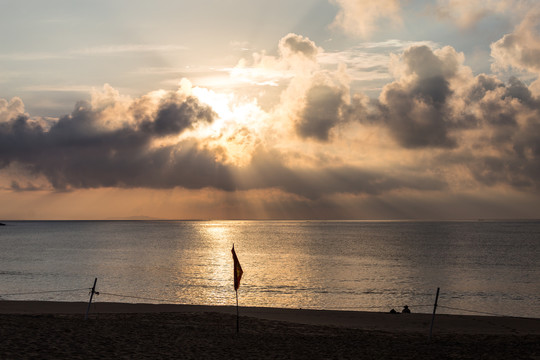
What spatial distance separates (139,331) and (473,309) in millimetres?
30196

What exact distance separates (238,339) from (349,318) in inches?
547

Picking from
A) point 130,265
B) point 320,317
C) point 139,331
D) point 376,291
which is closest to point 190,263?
point 130,265

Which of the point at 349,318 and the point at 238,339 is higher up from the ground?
the point at 238,339

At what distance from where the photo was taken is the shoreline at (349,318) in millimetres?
31059

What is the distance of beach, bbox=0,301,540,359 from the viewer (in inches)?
770

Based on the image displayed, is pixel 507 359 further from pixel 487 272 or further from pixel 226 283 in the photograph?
pixel 487 272

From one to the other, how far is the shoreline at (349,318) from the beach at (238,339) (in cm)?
15

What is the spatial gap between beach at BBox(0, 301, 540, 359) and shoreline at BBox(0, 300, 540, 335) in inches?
5.9

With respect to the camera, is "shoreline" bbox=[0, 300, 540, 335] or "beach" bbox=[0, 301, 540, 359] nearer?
"beach" bbox=[0, 301, 540, 359]

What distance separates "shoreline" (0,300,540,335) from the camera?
31059 millimetres

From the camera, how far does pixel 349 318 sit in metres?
35.2

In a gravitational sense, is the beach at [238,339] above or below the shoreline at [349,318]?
above

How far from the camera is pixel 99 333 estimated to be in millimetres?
22672

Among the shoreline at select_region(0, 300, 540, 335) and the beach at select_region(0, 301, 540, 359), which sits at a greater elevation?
the beach at select_region(0, 301, 540, 359)
